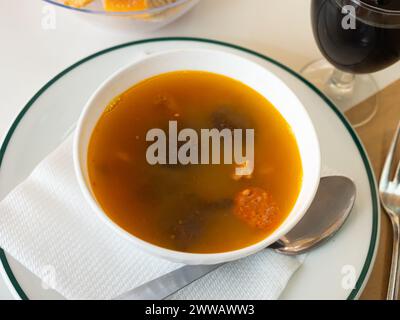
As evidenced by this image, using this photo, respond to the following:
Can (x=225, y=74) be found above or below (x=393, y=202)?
above

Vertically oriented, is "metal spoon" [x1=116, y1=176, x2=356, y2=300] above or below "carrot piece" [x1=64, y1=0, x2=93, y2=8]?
below

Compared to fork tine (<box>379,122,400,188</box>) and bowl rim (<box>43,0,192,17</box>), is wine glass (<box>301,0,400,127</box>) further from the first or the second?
bowl rim (<box>43,0,192,17</box>)

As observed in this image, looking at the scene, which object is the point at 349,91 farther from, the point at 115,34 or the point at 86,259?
the point at 86,259

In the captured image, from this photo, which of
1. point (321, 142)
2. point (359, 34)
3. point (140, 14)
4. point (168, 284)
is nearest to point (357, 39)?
point (359, 34)

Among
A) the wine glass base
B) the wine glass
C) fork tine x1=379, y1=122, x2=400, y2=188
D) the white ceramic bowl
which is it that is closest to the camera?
the white ceramic bowl

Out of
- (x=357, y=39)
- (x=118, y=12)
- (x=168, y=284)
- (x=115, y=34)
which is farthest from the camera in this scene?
(x=115, y=34)

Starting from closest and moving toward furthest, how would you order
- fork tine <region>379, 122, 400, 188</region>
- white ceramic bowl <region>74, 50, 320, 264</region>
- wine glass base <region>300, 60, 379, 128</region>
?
1. white ceramic bowl <region>74, 50, 320, 264</region>
2. fork tine <region>379, 122, 400, 188</region>
3. wine glass base <region>300, 60, 379, 128</region>

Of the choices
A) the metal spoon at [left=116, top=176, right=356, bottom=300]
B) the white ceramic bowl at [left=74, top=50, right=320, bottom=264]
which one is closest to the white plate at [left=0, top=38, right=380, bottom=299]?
the metal spoon at [left=116, top=176, right=356, bottom=300]
